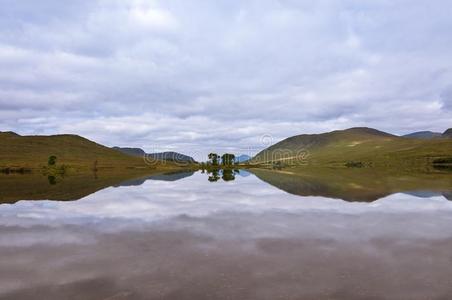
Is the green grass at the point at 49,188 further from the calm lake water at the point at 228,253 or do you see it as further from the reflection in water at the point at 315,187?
the calm lake water at the point at 228,253

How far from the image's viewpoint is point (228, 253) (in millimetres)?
16547

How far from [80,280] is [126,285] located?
6.23 feet

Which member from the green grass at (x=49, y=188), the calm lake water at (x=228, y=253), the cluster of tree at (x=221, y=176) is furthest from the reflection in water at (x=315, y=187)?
the calm lake water at (x=228, y=253)

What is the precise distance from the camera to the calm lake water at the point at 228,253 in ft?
39.0

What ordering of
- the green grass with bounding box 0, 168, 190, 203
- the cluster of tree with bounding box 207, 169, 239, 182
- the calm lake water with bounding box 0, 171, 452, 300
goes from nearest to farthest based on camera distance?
1. the calm lake water with bounding box 0, 171, 452, 300
2. the green grass with bounding box 0, 168, 190, 203
3. the cluster of tree with bounding box 207, 169, 239, 182

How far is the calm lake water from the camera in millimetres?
11891

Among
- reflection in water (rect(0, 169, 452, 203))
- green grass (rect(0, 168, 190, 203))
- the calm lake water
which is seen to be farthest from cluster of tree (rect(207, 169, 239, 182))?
the calm lake water

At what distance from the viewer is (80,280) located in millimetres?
12898

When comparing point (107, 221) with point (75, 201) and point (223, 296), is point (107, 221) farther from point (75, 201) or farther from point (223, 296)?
point (223, 296)

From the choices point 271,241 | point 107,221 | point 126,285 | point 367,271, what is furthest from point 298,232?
point 107,221

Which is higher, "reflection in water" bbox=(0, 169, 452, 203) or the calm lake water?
"reflection in water" bbox=(0, 169, 452, 203)

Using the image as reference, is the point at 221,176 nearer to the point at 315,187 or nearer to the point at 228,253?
the point at 315,187

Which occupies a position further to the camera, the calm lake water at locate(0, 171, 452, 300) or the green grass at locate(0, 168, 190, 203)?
the green grass at locate(0, 168, 190, 203)

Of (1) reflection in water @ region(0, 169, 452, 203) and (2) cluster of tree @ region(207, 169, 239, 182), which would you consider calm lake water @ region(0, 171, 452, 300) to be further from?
(2) cluster of tree @ region(207, 169, 239, 182)
